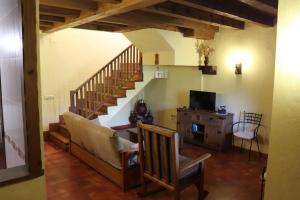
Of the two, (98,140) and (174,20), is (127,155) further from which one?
(174,20)

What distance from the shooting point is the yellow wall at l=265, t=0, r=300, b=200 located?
1.67m

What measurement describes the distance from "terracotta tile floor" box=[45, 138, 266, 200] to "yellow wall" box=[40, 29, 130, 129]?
159 cm

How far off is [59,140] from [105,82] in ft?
5.77

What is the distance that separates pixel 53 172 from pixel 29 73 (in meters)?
3.11

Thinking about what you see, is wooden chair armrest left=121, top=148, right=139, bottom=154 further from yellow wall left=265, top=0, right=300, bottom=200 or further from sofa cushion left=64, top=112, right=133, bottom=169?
yellow wall left=265, top=0, right=300, bottom=200

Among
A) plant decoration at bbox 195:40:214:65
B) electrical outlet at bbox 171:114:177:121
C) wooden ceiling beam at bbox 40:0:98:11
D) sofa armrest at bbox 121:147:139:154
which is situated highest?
wooden ceiling beam at bbox 40:0:98:11

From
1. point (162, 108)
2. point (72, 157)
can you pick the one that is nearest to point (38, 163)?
point (72, 157)


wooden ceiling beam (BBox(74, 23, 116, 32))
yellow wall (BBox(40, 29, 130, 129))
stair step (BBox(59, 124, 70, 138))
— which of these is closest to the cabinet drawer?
wooden ceiling beam (BBox(74, 23, 116, 32))

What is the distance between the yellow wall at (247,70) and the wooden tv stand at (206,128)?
17.6 inches

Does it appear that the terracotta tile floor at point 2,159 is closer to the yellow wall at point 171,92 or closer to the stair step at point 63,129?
the stair step at point 63,129

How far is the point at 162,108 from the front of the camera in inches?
276

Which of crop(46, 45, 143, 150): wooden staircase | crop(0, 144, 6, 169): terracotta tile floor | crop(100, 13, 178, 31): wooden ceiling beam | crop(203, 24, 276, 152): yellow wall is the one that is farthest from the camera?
crop(46, 45, 143, 150): wooden staircase

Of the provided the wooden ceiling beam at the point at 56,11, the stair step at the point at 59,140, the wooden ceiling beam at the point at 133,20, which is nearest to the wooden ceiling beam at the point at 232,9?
the wooden ceiling beam at the point at 133,20

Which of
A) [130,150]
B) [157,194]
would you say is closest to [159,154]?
[130,150]
